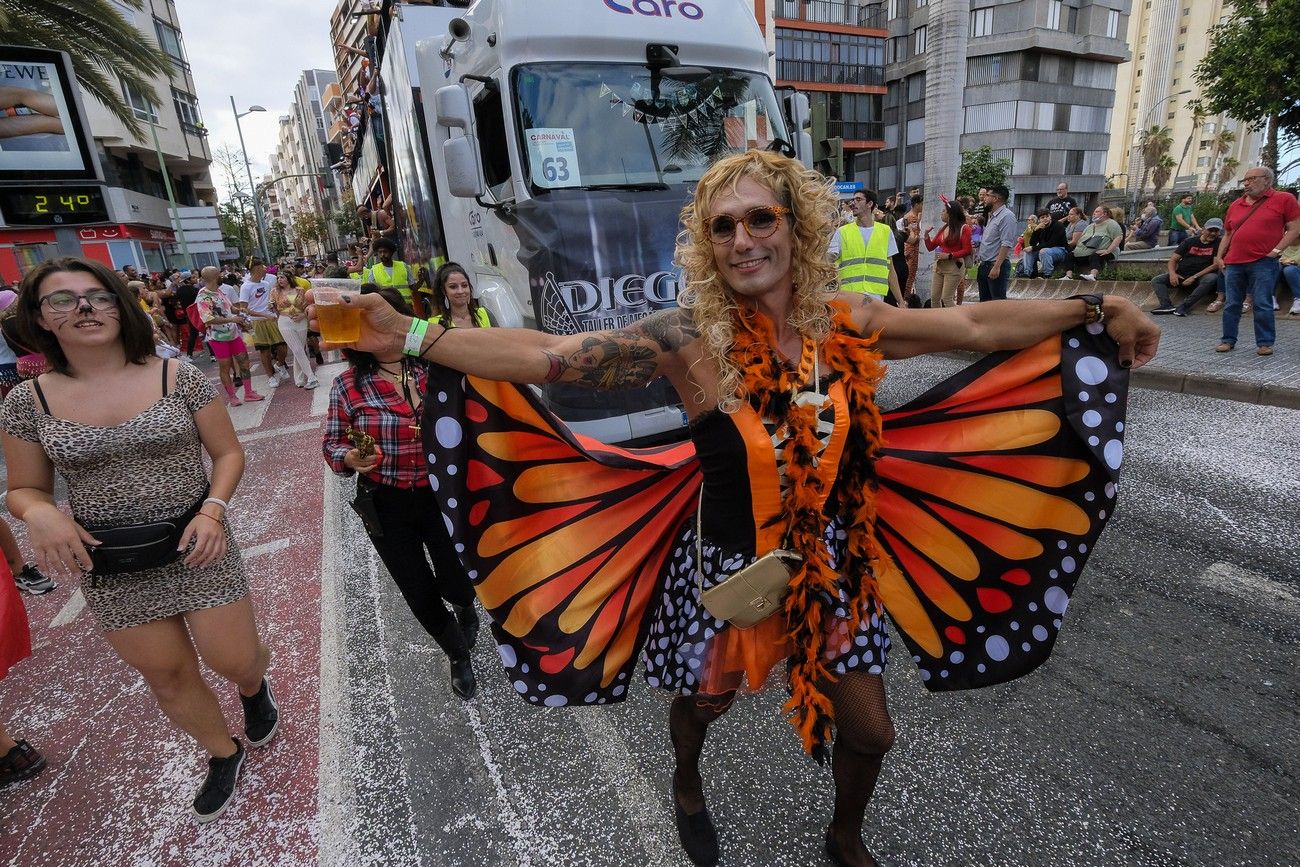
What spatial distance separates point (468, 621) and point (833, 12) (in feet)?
141

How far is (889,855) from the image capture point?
2.05 meters

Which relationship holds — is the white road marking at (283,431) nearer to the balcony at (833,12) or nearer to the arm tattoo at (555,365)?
the arm tattoo at (555,365)

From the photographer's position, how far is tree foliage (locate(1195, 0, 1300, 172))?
55.3 feet

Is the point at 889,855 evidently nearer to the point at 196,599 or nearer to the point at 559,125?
the point at 196,599

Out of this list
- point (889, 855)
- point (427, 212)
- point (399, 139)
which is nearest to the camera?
point (889, 855)

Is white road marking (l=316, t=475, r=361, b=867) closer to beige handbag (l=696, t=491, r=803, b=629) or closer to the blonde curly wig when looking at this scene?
beige handbag (l=696, t=491, r=803, b=629)

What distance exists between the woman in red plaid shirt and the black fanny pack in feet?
1.87

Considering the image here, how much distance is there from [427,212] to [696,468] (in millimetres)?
6935

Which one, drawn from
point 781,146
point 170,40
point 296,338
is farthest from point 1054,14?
point 170,40

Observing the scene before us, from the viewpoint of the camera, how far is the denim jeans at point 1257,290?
6.66 meters

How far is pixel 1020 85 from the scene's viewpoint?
40.0 metres

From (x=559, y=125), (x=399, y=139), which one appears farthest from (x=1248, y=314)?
(x=399, y=139)

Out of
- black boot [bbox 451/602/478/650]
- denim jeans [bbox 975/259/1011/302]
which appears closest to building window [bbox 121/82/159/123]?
denim jeans [bbox 975/259/1011/302]

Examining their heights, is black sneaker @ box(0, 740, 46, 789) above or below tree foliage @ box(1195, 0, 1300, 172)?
below
